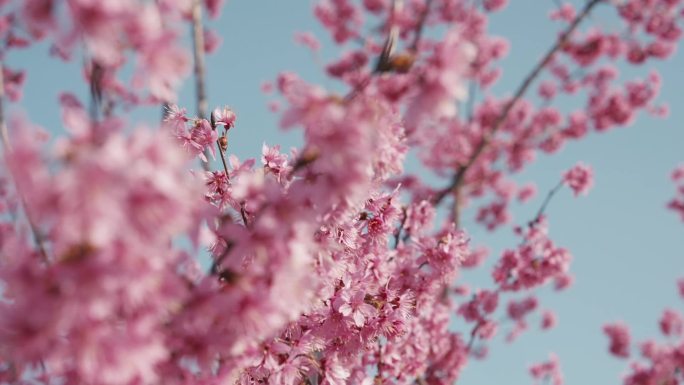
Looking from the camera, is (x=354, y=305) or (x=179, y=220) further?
(x=354, y=305)

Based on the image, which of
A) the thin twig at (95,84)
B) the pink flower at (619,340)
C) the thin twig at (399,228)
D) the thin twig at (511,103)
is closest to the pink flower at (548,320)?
the pink flower at (619,340)

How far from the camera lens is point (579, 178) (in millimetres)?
6129

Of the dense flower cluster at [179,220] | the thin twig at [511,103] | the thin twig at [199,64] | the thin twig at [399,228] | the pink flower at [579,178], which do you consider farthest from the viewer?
the thin twig at [511,103]

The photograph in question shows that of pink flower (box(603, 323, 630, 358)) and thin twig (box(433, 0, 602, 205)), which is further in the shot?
pink flower (box(603, 323, 630, 358))

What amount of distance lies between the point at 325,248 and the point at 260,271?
1.81ft

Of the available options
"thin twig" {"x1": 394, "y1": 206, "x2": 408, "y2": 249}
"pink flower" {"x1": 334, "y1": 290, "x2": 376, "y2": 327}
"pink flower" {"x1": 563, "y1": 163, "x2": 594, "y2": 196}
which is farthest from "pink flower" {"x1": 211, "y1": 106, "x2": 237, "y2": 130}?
"pink flower" {"x1": 563, "y1": 163, "x2": 594, "y2": 196}

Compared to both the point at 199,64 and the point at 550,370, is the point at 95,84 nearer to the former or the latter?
the point at 199,64

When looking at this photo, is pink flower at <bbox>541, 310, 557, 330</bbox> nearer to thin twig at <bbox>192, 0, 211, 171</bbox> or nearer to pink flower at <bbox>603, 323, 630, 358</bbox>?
pink flower at <bbox>603, 323, 630, 358</bbox>

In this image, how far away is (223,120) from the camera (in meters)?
→ 2.83

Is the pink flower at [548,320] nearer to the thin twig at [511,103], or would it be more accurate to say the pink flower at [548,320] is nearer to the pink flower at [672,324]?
the pink flower at [672,324]

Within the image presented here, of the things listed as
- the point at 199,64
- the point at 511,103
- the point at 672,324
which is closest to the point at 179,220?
the point at 199,64

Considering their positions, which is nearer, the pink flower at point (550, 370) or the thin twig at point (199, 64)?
the thin twig at point (199, 64)

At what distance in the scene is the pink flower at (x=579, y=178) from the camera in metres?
6.09

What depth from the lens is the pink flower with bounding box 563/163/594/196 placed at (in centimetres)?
609
